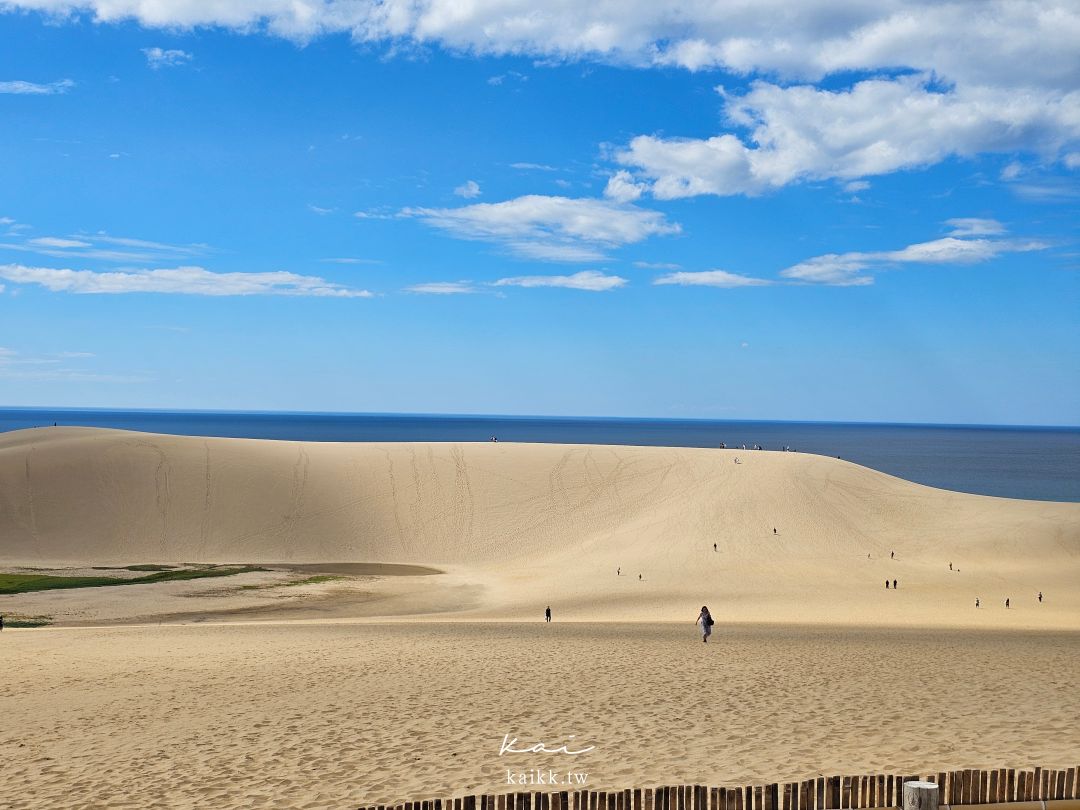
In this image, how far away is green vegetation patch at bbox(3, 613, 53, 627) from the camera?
29.6 meters

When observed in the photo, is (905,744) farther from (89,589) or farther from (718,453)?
(718,453)

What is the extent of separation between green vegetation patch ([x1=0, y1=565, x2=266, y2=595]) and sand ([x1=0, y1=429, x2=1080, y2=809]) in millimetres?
1909

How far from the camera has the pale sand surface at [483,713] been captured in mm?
10023

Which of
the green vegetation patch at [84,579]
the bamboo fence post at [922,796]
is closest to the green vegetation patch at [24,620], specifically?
the green vegetation patch at [84,579]

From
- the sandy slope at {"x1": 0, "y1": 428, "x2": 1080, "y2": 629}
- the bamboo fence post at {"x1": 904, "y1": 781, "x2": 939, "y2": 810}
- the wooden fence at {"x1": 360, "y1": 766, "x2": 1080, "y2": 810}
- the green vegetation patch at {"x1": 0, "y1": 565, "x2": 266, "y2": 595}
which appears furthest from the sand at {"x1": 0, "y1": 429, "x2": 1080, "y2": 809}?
the bamboo fence post at {"x1": 904, "y1": 781, "x2": 939, "y2": 810}

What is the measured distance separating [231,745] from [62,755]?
81.0 inches

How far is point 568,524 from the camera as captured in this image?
5531 cm

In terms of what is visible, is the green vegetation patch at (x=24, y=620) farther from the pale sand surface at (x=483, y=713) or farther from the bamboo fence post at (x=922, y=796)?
the bamboo fence post at (x=922, y=796)

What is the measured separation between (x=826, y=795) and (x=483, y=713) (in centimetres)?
722

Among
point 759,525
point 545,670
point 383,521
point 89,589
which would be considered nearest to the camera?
point 545,670

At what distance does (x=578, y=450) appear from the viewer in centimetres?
6962

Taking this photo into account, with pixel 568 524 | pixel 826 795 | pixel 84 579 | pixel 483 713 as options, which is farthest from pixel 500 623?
pixel 568 524

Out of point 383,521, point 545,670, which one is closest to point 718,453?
point 383,521
